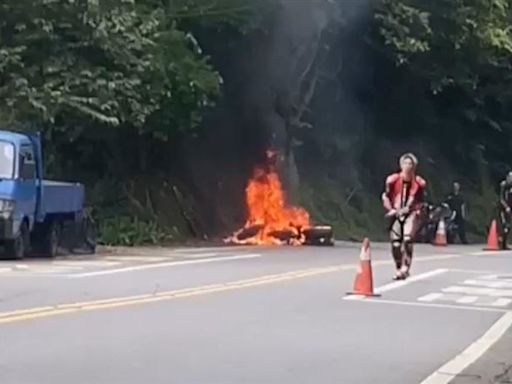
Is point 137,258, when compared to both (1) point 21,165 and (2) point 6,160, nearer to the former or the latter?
(1) point 21,165

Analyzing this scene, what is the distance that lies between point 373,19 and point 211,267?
1880cm

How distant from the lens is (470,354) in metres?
15.0

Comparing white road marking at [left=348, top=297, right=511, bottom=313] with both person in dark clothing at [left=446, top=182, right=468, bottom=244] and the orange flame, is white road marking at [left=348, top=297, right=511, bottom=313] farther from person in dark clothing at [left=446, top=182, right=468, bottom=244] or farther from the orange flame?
person in dark clothing at [left=446, top=182, right=468, bottom=244]

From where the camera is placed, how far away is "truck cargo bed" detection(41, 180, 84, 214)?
94.3 feet

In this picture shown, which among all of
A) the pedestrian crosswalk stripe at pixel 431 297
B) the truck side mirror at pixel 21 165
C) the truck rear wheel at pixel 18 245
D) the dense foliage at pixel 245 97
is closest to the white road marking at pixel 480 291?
the pedestrian crosswalk stripe at pixel 431 297

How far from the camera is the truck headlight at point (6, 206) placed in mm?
26444

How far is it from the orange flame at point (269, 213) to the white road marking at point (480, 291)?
46.6ft

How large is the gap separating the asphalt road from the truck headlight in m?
1.05

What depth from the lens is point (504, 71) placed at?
50781mm

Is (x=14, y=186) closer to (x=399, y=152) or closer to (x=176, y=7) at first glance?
(x=176, y=7)

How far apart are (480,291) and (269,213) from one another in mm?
17192

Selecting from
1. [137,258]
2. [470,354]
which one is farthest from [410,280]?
[470,354]

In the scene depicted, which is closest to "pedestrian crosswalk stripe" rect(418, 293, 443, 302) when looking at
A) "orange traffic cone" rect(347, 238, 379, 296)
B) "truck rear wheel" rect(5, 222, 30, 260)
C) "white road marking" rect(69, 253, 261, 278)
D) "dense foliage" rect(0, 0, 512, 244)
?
"orange traffic cone" rect(347, 238, 379, 296)

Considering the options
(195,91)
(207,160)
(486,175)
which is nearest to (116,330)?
(195,91)
